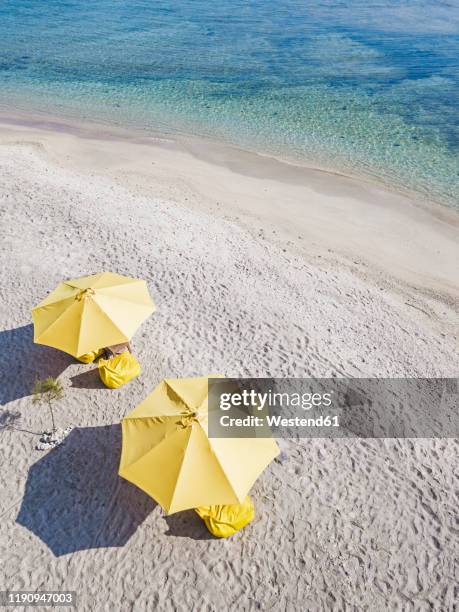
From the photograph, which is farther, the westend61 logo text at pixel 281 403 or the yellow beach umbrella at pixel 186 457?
the westend61 logo text at pixel 281 403

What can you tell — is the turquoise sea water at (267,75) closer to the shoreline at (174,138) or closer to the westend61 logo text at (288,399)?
the shoreline at (174,138)

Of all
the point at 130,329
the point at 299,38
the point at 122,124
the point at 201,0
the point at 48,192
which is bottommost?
the point at 130,329

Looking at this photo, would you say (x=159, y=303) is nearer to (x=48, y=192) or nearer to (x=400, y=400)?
(x=400, y=400)

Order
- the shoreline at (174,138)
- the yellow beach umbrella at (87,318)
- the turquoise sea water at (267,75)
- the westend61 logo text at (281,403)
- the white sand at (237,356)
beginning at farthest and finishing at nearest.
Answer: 1. the turquoise sea water at (267,75)
2. the shoreline at (174,138)
3. the yellow beach umbrella at (87,318)
4. the westend61 logo text at (281,403)
5. the white sand at (237,356)

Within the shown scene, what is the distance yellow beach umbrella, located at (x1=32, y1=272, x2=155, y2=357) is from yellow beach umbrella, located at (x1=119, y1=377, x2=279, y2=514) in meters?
2.58

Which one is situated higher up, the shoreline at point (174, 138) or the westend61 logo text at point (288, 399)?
the shoreline at point (174, 138)

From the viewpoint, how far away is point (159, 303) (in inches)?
564

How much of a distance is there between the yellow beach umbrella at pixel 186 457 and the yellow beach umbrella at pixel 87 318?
258 cm

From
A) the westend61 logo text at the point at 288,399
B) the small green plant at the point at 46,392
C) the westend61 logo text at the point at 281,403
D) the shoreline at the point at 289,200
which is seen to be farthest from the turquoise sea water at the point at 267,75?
the small green plant at the point at 46,392

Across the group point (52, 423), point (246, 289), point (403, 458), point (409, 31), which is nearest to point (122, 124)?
point (246, 289)

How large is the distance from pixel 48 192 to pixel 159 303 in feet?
28.3

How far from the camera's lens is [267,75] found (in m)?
37.6

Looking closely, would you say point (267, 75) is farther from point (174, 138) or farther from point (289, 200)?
point (289, 200)

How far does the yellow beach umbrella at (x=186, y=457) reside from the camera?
8.30 meters
